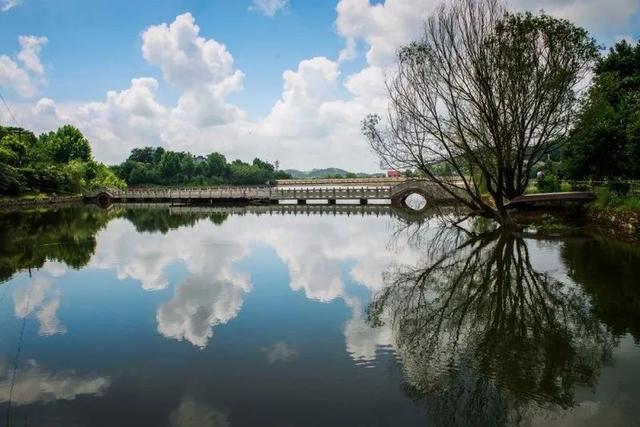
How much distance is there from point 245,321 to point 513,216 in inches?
1043

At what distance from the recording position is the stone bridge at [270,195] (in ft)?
181

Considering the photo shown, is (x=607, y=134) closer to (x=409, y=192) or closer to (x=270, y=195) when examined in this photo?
(x=409, y=192)

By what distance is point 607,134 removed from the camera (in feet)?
102

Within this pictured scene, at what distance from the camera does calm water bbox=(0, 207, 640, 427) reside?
23.6 ft

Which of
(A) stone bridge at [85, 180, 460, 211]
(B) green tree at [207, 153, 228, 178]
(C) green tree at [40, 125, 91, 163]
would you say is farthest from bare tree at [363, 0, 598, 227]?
(B) green tree at [207, 153, 228, 178]

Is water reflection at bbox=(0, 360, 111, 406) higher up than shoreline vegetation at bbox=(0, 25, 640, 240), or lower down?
lower down

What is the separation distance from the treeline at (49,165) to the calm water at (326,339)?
4497 centimetres

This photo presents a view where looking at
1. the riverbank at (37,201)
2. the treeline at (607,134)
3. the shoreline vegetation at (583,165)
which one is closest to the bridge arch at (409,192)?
the shoreline vegetation at (583,165)

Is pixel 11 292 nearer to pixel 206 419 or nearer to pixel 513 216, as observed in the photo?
pixel 206 419

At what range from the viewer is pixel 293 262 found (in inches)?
787

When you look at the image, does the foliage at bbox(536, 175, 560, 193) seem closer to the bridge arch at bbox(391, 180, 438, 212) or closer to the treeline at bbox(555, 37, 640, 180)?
the treeline at bbox(555, 37, 640, 180)

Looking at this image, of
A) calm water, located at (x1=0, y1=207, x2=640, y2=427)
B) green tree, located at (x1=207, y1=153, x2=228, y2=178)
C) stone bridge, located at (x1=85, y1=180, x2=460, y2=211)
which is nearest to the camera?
calm water, located at (x1=0, y1=207, x2=640, y2=427)

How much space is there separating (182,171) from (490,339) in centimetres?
11830

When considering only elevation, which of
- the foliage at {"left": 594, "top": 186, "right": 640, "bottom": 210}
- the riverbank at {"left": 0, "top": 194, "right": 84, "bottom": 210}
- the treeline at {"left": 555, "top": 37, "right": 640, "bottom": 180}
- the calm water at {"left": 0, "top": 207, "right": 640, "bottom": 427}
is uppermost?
the treeline at {"left": 555, "top": 37, "right": 640, "bottom": 180}
